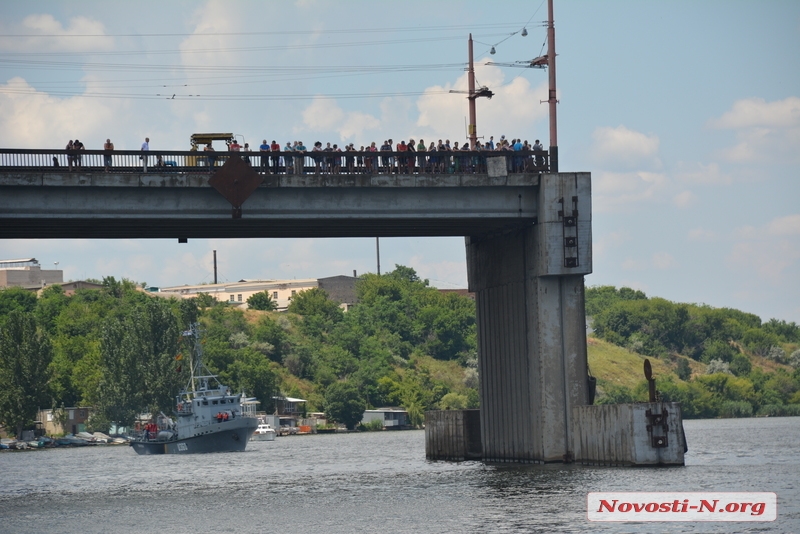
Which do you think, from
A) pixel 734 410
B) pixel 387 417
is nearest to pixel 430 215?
pixel 387 417

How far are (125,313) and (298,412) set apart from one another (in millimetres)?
25786

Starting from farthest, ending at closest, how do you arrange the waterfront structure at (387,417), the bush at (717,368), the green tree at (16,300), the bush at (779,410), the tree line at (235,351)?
the bush at (717,368) < the green tree at (16,300) < the bush at (779,410) < the waterfront structure at (387,417) < the tree line at (235,351)

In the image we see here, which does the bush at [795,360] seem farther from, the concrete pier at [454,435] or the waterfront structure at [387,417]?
the concrete pier at [454,435]

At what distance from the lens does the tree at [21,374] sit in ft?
393

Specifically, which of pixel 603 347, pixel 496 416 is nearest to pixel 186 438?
pixel 496 416

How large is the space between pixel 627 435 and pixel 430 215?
11418mm

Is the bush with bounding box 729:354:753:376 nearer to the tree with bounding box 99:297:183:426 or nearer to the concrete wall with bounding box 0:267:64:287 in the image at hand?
the tree with bounding box 99:297:183:426

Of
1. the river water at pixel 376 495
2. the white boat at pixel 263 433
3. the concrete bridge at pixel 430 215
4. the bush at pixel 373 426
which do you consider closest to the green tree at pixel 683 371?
the bush at pixel 373 426

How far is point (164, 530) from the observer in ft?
123

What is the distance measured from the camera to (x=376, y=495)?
150 ft

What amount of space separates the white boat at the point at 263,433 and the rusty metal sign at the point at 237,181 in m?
83.0

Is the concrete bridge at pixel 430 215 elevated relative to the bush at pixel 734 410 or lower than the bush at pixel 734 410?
elevated

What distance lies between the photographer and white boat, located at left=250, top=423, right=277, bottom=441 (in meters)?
129

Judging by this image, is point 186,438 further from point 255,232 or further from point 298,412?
point 298,412
